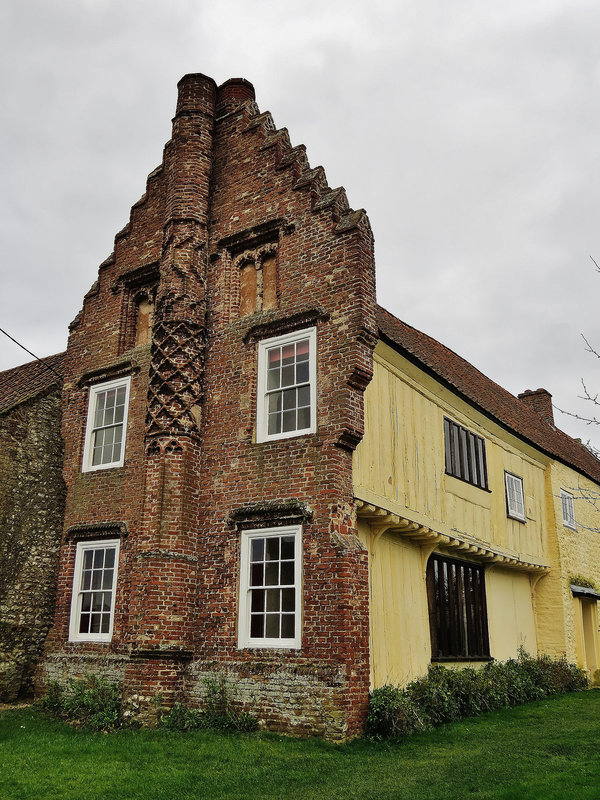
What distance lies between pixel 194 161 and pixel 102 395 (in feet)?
17.5

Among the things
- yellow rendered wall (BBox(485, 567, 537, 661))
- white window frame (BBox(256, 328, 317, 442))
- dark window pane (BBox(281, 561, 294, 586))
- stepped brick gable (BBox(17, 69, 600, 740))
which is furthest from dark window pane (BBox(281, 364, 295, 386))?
yellow rendered wall (BBox(485, 567, 537, 661))

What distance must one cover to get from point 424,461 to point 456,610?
3.69 m

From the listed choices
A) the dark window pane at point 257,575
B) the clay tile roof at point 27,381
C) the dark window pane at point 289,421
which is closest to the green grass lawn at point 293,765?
the dark window pane at point 257,575

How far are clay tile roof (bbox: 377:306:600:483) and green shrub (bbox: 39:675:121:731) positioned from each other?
26.1 ft

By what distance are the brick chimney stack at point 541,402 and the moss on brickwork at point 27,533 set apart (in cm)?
1861

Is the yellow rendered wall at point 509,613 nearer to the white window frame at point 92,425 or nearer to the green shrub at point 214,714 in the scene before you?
the green shrub at point 214,714

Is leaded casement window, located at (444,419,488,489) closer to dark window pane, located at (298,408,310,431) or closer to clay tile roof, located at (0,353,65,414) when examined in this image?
dark window pane, located at (298,408,310,431)

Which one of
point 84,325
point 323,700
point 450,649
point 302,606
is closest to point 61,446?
point 84,325

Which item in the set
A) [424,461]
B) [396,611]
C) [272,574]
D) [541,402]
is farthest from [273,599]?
[541,402]

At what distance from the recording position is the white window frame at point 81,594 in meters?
13.5

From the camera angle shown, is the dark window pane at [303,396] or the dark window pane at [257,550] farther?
the dark window pane at [303,396]

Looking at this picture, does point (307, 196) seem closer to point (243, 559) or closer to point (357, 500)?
point (357, 500)

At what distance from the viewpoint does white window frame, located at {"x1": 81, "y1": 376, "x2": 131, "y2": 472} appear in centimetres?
1464

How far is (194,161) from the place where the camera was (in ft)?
49.6
